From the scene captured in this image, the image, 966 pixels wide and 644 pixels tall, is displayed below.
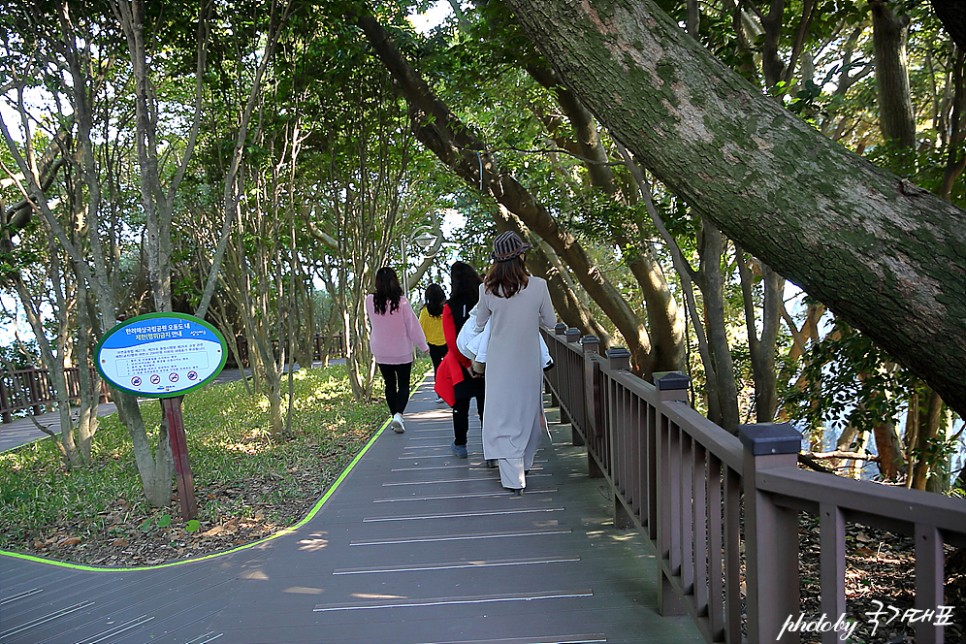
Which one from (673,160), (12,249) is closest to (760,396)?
(673,160)

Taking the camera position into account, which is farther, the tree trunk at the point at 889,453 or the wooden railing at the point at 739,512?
the tree trunk at the point at 889,453

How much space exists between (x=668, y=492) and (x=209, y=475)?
14.7 feet

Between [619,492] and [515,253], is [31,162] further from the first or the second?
[619,492]

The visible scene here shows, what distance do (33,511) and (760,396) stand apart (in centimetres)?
583

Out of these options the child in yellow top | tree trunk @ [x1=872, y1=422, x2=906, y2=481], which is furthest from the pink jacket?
tree trunk @ [x1=872, y1=422, x2=906, y2=481]

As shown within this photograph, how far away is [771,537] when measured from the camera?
1968 millimetres

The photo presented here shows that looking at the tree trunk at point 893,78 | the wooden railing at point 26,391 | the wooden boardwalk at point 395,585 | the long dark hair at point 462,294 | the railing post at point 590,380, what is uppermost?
the tree trunk at point 893,78

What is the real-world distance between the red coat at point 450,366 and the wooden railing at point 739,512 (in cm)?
211

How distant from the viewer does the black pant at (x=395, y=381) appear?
7.61 metres

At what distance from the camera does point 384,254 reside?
1166 cm

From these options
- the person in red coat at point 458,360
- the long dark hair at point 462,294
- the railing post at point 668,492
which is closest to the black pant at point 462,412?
the person in red coat at point 458,360

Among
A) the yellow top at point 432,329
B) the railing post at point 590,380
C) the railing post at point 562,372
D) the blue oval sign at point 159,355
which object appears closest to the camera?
the blue oval sign at point 159,355

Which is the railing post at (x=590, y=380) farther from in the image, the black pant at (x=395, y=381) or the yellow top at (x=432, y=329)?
the yellow top at (x=432, y=329)

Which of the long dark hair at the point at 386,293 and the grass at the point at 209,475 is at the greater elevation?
the long dark hair at the point at 386,293
